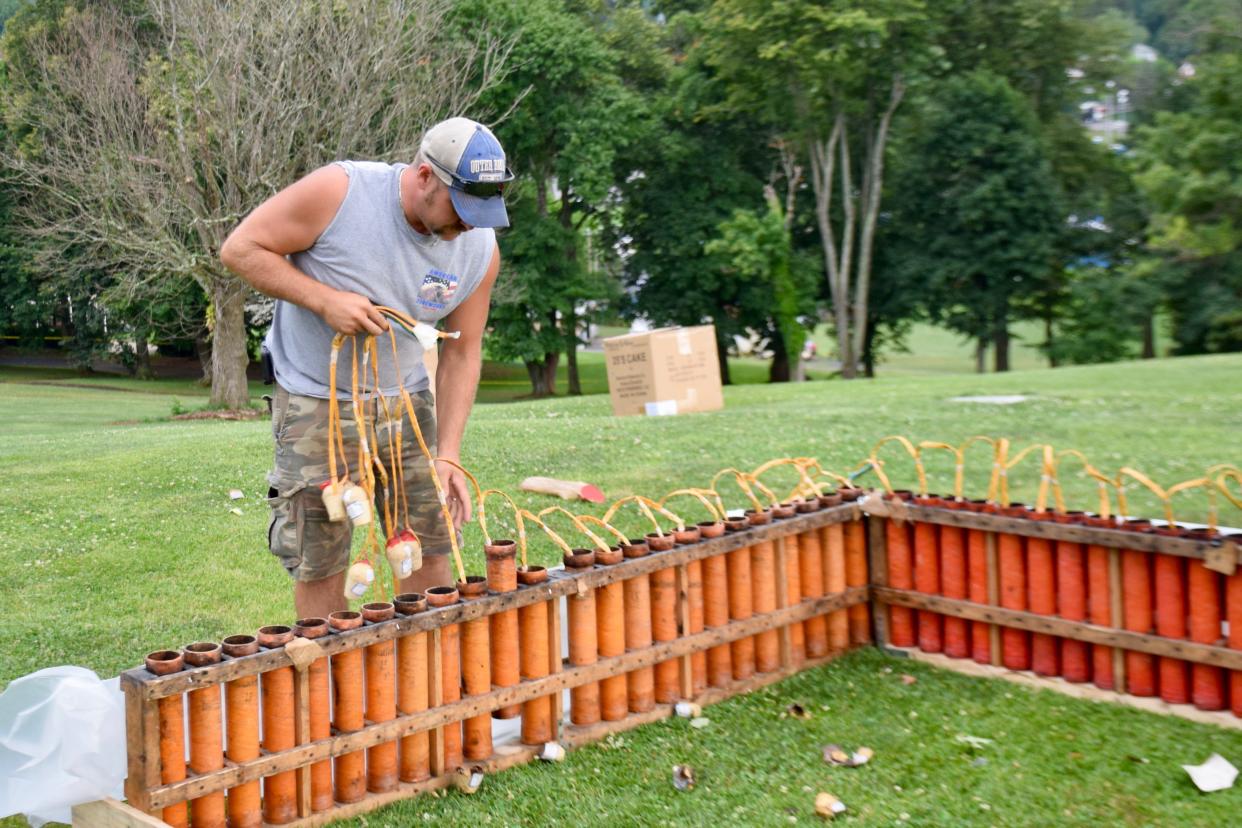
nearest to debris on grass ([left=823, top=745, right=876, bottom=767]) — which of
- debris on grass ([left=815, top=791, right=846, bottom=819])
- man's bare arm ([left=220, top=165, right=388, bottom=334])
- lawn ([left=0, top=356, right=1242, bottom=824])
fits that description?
lawn ([left=0, top=356, right=1242, bottom=824])

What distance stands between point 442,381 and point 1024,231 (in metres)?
34.6

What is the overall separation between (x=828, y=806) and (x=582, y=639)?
1129 millimetres

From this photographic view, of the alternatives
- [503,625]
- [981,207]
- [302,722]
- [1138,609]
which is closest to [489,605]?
[503,625]

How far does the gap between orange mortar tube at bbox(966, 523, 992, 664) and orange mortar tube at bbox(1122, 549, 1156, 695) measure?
2.01 feet

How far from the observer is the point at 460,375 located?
4461 millimetres

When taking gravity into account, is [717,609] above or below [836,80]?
below

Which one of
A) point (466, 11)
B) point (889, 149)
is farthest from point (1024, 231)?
point (466, 11)

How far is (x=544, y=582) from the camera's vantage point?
4.41m

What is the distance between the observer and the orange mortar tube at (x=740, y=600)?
515cm

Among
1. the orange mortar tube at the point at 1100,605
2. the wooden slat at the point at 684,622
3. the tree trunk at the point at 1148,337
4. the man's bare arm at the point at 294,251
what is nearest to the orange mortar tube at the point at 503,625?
the wooden slat at the point at 684,622

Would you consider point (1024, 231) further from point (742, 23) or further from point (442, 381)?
point (442, 381)

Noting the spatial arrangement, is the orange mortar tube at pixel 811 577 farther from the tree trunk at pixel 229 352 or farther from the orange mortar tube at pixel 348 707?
the tree trunk at pixel 229 352

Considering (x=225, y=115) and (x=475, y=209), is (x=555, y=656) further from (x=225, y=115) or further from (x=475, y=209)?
(x=225, y=115)

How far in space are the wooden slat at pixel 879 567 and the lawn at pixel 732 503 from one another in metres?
0.22
